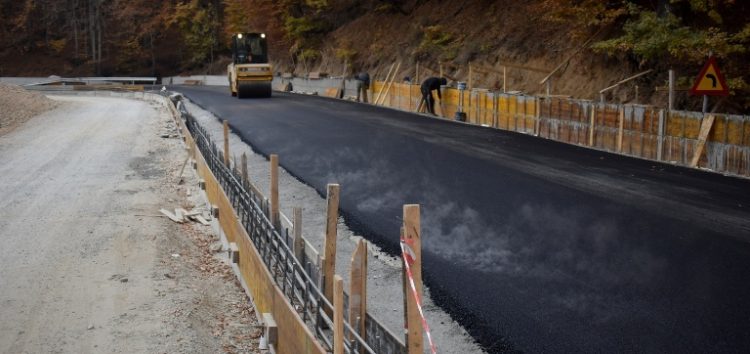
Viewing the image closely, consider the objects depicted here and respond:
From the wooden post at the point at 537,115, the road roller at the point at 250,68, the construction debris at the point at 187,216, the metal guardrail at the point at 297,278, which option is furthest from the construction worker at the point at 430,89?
the metal guardrail at the point at 297,278

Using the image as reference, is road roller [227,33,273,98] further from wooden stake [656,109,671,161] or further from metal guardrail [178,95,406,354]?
metal guardrail [178,95,406,354]

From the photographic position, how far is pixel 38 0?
265ft

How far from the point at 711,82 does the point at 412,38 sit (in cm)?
2494

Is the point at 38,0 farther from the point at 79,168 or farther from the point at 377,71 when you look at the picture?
the point at 79,168

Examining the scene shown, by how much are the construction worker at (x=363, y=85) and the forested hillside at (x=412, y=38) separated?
197cm

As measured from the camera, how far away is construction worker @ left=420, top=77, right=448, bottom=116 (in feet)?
92.4

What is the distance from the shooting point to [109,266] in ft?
36.3

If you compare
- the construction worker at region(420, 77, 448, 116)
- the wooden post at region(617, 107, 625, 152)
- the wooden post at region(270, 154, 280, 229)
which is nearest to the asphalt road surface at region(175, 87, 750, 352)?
the wooden post at region(617, 107, 625, 152)

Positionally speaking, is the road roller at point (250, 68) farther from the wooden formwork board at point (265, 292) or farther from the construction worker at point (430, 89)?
the wooden formwork board at point (265, 292)

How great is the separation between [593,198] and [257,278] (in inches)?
249

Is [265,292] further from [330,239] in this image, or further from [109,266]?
[109,266]

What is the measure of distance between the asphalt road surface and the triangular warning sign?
1.72m

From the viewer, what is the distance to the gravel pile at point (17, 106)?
32594 millimetres

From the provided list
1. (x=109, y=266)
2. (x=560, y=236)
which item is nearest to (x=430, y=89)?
(x=560, y=236)
